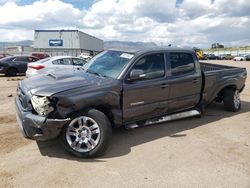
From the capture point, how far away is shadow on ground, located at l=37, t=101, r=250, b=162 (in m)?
4.13

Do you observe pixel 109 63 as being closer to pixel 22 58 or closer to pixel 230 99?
pixel 230 99

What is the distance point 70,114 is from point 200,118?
358 cm

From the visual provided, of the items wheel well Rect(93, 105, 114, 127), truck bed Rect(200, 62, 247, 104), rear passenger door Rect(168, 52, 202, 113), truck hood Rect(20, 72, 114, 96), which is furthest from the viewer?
truck bed Rect(200, 62, 247, 104)

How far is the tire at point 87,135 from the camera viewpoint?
3.91 metres

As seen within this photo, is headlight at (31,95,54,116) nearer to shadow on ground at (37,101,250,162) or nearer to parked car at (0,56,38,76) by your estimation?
shadow on ground at (37,101,250,162)

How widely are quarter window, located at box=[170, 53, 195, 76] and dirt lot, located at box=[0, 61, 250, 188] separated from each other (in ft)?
4.06

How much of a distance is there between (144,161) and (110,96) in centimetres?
121

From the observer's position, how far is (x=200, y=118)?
617 cm

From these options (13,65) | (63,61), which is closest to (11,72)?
(13,65)

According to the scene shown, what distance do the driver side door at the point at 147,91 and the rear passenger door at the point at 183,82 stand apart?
0.70 ft

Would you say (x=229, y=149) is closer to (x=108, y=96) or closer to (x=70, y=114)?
(x=108, y=96)

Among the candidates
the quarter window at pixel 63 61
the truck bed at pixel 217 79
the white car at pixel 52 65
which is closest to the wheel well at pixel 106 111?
the truck bed at pixel 217 79

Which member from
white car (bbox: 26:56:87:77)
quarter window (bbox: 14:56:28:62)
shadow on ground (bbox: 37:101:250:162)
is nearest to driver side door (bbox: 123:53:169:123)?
shadow on ground (bbox: 37:101:250:162)

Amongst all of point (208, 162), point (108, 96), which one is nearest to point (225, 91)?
point (208, 162)
